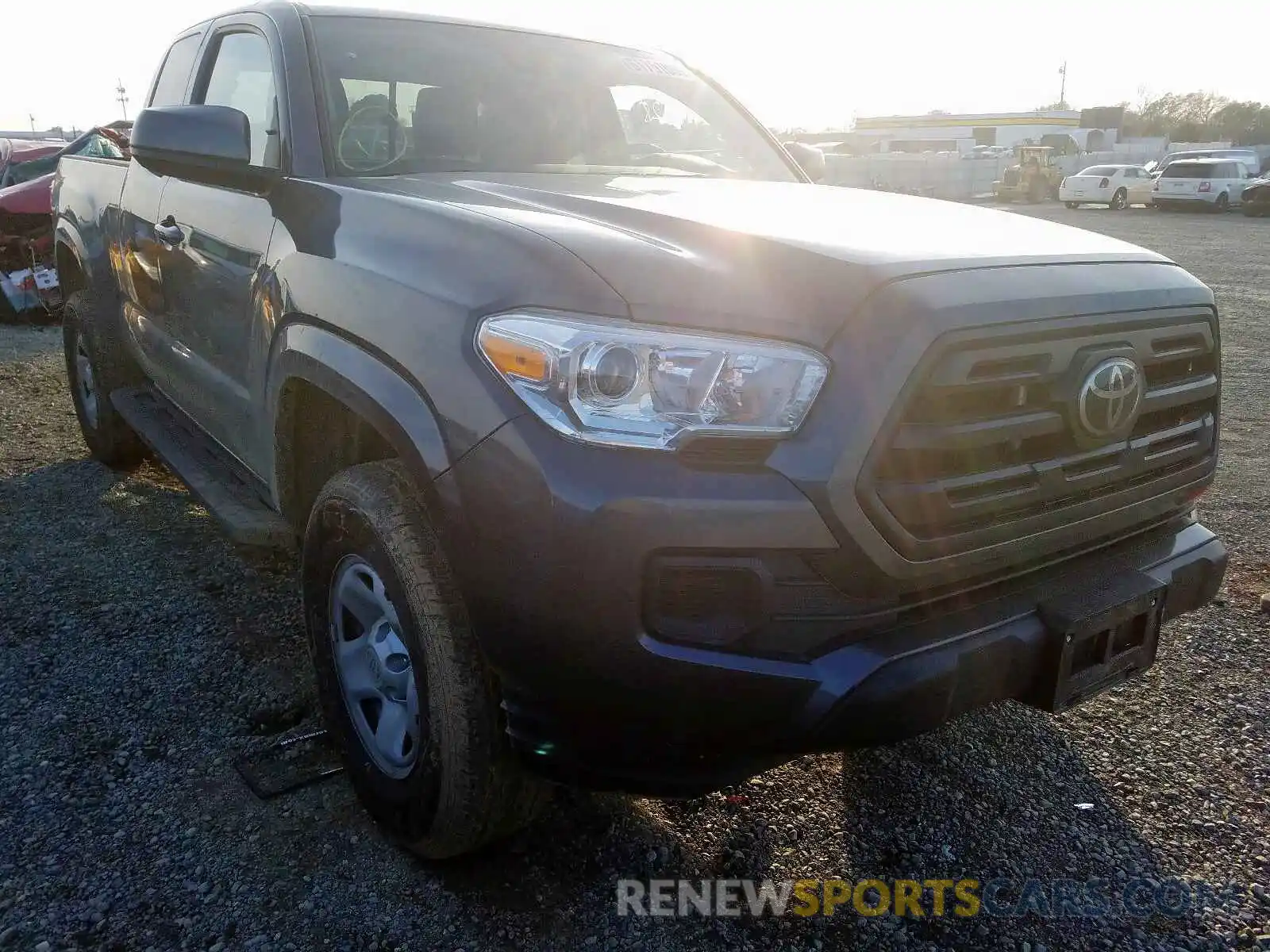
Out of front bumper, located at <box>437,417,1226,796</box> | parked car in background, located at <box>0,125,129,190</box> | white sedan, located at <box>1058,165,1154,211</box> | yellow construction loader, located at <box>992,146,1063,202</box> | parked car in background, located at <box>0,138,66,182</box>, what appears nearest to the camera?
front bumper, located at <box>437,417,1226,796</box>

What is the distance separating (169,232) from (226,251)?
0.68 meters

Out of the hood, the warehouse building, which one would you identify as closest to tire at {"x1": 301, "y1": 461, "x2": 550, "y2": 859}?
the hood

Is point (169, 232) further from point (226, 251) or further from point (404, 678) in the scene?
point (404, 678)

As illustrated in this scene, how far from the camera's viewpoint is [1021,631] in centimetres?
194

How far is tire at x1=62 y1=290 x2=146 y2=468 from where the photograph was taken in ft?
15.2

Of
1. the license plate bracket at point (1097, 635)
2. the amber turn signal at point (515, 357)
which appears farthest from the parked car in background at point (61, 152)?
the license plate bracket at point (1097, 635)

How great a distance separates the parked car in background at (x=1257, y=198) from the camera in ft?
92.7

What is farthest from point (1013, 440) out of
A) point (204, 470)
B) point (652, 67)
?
point (204, 470)

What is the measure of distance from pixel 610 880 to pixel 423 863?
0.42 m

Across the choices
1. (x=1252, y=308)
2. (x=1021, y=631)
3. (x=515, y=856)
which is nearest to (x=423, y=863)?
(x=515, y=856)

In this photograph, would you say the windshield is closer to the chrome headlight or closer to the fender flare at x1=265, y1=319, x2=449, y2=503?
the fender flare at x1=265, y1=319, x2=449, y2=503

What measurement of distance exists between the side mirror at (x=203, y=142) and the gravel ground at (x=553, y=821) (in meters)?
1.48

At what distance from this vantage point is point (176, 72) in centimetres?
422

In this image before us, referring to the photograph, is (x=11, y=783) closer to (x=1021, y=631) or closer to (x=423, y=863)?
(x=423, y=863)
